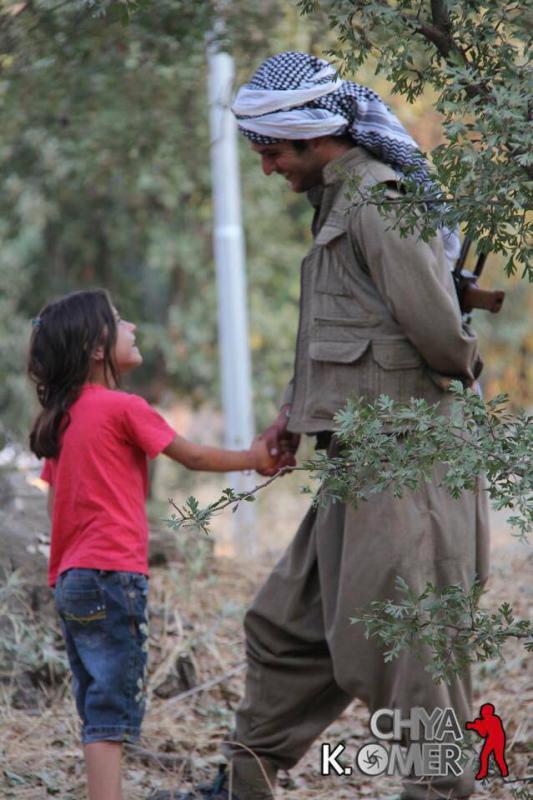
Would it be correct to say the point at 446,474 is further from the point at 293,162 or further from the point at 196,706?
the point at 196,706

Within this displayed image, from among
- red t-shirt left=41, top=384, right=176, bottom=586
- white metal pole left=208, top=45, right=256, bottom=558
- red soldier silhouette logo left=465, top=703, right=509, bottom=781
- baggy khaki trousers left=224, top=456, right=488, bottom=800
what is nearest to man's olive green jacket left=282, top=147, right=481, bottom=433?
baggy khaki trousers left=224, top=456, right=488, bottom=800

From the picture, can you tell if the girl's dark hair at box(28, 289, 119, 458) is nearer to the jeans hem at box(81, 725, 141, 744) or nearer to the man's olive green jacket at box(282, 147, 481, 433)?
the man's olive green jacket at box(282, 147, 481, 433)

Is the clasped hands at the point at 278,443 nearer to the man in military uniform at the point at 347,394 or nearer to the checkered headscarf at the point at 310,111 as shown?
the man in military uniform at the point at 347,394

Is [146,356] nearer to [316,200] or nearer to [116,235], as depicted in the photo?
[116,235]

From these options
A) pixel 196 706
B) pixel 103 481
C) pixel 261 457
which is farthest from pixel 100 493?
pixel 196 706

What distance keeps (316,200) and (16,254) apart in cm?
917

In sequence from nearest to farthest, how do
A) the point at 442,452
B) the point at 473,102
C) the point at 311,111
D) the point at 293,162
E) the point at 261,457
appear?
the point at 473,102, the point at 442,452, the point at 311,111, the point at 293,162, the point at 261,457

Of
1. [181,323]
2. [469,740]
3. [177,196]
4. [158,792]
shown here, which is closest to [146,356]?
[181,323]

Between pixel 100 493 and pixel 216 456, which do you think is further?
pixel 216 456

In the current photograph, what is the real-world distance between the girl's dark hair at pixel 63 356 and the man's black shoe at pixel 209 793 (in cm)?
103

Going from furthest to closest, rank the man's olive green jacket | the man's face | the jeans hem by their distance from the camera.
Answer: the man's face
the jeans hem
the man's olive green jacket

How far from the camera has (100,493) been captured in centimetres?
343

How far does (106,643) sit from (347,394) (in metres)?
0.92

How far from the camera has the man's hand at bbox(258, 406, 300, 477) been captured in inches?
144
